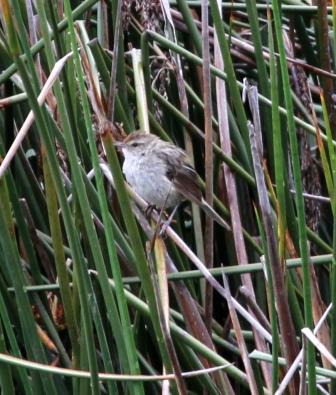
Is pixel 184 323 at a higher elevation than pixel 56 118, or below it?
below

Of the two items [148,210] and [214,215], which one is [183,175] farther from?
[214,215]

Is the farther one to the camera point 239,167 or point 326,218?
point 326,218

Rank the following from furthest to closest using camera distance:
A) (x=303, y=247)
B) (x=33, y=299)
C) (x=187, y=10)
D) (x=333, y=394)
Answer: (x=187, y=10) → (x=33, y=299) → (x=333, y=394) → (x=303, y=247)

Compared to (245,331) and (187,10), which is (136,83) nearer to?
(187,10)

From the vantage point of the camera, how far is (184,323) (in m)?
3.04

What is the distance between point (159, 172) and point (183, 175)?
38 centimetres

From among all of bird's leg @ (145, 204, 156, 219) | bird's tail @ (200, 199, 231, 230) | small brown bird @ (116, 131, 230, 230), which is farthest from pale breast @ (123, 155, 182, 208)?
bird's tail @ (200, 199, 231, 230)

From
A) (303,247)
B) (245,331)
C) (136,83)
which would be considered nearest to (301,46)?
(136,83)

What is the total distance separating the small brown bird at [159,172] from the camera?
3.47 metres

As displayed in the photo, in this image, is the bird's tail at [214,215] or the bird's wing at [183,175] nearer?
the bird's tail at [214,215]

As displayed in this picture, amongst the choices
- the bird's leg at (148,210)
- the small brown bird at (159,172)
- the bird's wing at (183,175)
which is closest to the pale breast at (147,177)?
the small brown bird at (159,172)

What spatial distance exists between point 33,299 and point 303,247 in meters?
1.24

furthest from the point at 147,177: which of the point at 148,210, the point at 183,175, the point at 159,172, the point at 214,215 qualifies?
the point at 214,215

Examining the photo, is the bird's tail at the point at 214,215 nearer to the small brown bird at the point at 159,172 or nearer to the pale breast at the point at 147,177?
the small brown bird at the point at 159,172
